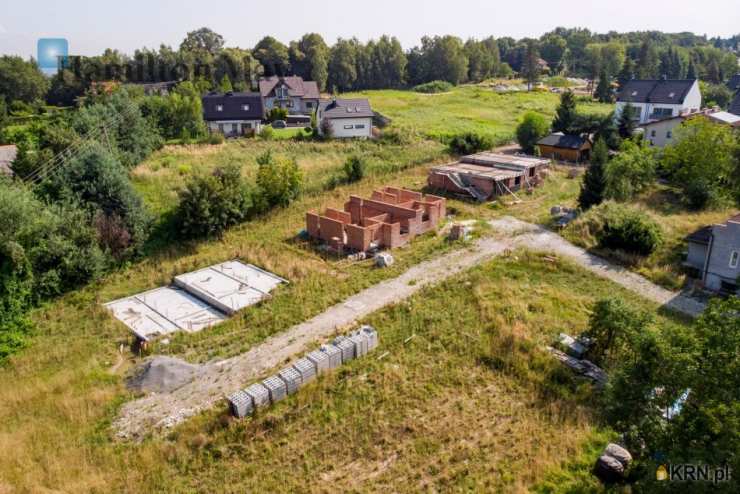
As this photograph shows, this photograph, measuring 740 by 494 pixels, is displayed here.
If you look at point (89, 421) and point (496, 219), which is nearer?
point (89, 421)

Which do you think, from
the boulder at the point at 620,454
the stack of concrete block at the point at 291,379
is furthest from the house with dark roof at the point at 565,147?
the stack of concrete block at the point at 291,379

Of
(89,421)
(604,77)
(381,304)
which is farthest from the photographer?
(604,77)

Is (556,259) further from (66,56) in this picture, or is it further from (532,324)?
(66,56)

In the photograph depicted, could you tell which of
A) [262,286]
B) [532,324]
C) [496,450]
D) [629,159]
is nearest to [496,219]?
[629,159]

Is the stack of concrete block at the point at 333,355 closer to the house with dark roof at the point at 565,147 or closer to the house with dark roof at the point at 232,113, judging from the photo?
the house with dark roof at the point at 565,147

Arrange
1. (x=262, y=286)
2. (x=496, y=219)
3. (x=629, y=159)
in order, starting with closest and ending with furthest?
(x=262, y=286)
(x=496, y=219)
(x=629, y=159)

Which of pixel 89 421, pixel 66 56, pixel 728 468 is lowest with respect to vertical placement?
pixel 89 421
